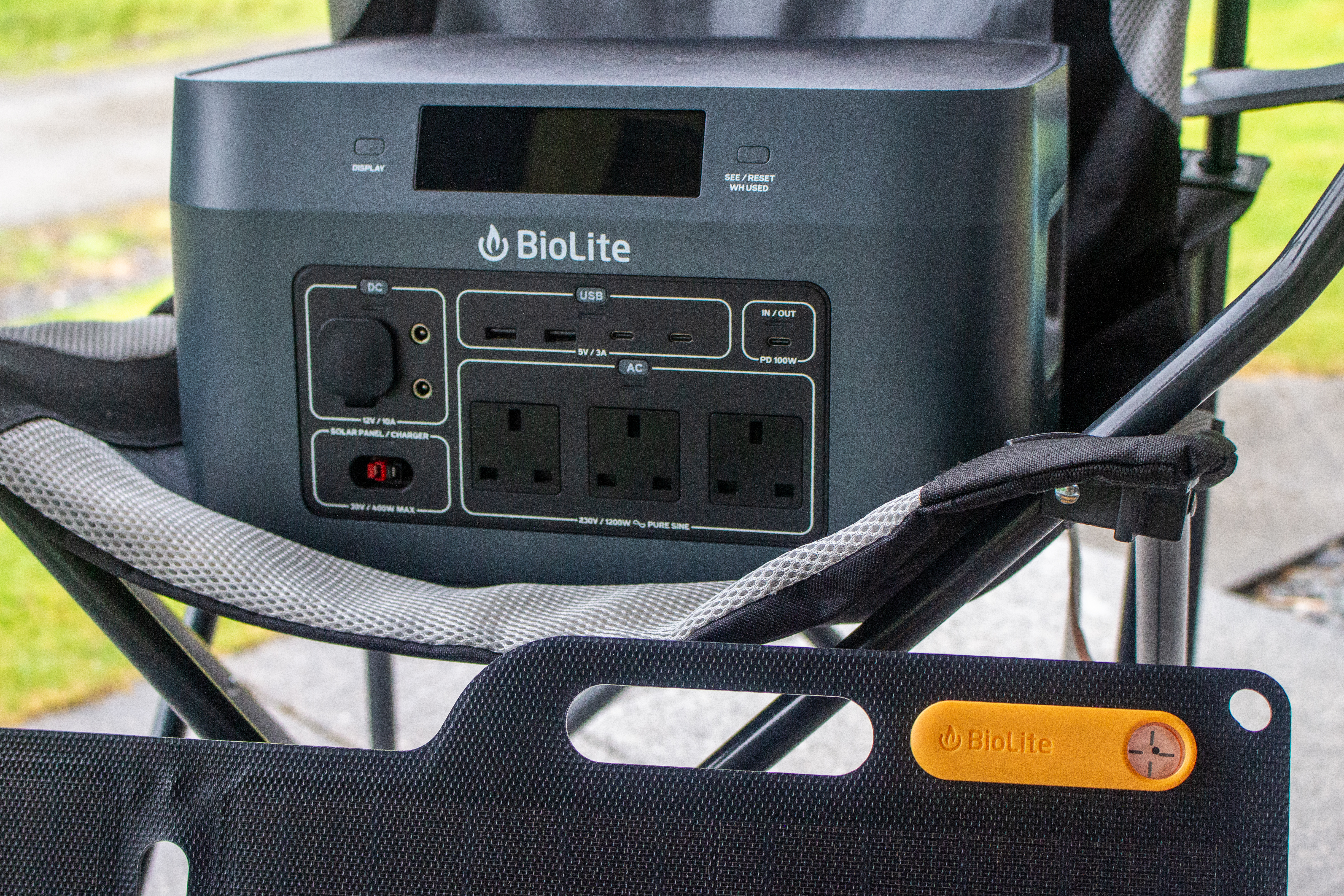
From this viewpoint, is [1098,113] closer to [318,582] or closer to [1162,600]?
[1162,600]

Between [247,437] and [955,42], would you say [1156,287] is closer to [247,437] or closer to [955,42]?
[955,42]

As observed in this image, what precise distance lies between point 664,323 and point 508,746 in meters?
0.19

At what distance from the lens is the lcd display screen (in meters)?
0.55

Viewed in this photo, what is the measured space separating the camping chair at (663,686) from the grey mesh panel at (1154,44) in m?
0.27

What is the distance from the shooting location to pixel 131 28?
7297mm

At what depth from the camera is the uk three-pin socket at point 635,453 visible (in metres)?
0.59

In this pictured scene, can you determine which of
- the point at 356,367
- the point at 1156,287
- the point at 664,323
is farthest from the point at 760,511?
the point at 1156,287

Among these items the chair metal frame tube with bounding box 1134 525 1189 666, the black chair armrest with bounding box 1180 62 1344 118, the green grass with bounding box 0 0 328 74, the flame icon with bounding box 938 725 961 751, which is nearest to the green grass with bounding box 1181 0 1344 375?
the black chair armrest with bounding box 1180 62 1344 118

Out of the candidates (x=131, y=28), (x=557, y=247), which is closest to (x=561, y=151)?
(x=557, y=247)

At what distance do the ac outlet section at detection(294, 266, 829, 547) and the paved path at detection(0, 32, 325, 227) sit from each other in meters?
3.28

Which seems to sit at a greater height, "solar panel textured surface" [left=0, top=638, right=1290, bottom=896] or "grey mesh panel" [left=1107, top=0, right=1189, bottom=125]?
"grey mesh panel" [left=1107, top=0, right=1189, bottom=125]

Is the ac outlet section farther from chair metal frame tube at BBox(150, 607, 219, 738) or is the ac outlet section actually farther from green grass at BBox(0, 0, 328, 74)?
green grass at BBox(0, 0, 328, 74)

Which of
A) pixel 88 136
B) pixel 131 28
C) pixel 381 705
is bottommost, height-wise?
pixel 381 705

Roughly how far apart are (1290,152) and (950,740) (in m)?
4.26
